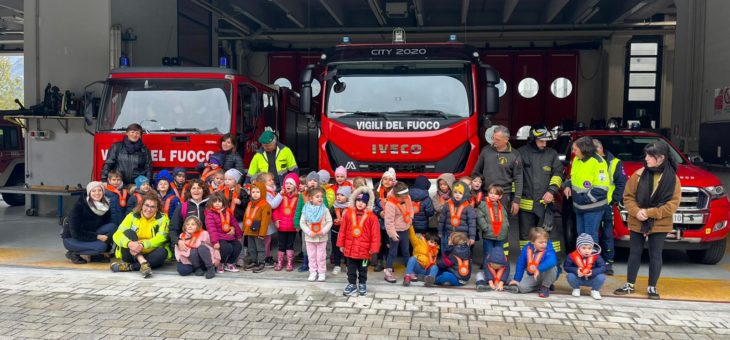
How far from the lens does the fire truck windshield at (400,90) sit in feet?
25.7

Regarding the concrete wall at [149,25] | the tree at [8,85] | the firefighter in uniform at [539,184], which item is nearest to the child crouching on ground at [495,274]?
the firefighter in uniform at [539,184]

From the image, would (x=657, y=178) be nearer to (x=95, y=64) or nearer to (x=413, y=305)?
(x=413, y=305)

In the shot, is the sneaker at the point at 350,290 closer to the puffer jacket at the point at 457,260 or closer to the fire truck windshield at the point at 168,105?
the puffer jacket at the point at 457,260

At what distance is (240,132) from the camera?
28.6 feet

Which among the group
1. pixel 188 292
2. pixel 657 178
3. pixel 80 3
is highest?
pixel 80 3

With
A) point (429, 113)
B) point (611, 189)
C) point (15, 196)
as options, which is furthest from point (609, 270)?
point (15, 196)

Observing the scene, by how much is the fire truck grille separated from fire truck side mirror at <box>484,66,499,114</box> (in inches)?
96.3

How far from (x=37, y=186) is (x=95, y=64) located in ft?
8.03

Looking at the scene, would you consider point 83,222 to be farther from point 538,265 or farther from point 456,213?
point 538,265

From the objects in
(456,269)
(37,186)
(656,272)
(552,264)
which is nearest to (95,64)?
(37,186)

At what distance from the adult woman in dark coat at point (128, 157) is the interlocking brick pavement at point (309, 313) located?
1.84 meters

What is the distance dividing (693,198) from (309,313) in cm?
481

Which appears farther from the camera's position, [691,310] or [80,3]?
[80,3]

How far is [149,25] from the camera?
1147 centimetres
